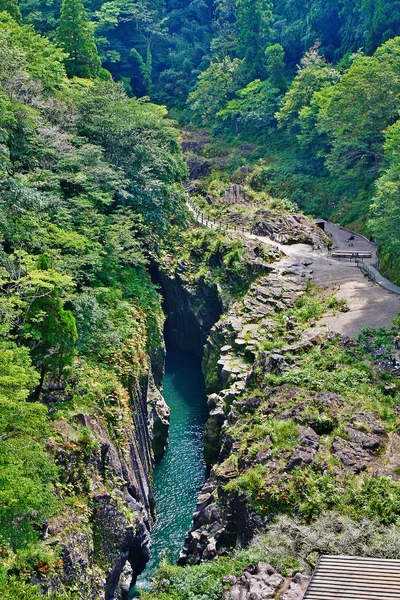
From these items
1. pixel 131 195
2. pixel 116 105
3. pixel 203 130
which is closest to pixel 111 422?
pixel 131 195

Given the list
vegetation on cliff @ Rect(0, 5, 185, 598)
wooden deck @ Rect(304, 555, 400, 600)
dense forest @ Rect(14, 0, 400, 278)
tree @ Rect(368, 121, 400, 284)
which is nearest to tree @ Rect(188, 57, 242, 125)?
dense forest @ Rect(14, 0, 400, 278)

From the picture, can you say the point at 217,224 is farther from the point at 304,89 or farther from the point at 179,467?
the point at 179,467

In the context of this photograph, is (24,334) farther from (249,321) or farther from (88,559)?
(249,321)

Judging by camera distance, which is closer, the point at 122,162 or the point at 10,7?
the point at 122,162

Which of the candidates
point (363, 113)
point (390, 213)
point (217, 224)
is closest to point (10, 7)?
point (217, 224)

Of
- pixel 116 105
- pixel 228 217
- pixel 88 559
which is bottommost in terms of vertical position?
pixel 88 559

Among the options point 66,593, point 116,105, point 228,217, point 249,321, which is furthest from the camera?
point 228,217

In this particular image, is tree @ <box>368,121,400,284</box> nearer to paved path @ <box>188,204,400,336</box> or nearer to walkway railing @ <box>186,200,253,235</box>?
paved path @ <box>188,204,400,336</box>

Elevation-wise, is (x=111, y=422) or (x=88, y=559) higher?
(x=111, y=422)
